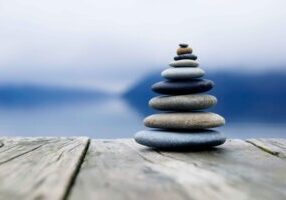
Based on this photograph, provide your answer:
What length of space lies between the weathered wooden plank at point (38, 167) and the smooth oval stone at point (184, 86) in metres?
0.52

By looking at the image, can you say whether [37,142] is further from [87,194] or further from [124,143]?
[87,194]

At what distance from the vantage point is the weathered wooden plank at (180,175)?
1242 millimetres

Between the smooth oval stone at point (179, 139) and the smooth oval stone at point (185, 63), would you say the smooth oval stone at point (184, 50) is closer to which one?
the smooth oval stone at point (185, 63)

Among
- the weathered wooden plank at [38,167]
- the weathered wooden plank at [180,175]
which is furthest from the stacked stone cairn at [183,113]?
the weathered wooden plank at [38,167]

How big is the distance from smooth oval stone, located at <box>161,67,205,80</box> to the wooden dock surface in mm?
412

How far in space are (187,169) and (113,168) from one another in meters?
0.27

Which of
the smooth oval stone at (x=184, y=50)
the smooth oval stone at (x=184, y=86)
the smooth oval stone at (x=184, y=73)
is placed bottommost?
the smooth oval stone at (x=184, y=86)

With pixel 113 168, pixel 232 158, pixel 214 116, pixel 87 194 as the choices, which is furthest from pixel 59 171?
pixel 214 116

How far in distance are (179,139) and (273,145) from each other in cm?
61

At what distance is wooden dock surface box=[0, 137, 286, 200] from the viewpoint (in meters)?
1.24

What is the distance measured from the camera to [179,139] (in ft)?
7.69

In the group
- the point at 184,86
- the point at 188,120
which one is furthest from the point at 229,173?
the point at 184,86

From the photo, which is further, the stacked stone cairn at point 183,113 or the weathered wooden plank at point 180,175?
the stacked stone cairn at point 183,113

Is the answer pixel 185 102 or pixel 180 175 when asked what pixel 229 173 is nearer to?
pixel 180 175
